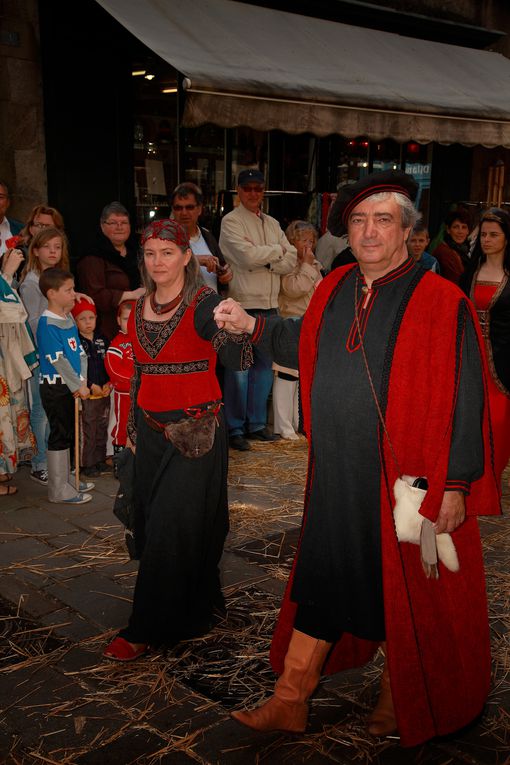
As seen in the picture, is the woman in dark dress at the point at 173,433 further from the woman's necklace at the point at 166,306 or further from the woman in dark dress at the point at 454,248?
the woman in dark dress at the point at 454,248

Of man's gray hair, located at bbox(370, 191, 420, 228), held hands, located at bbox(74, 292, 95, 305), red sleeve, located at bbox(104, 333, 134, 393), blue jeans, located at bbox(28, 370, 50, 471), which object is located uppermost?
man's gray hair, located at bbox(370, 191, 420, 228)

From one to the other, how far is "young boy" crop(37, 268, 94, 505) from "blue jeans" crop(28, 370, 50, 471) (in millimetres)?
487

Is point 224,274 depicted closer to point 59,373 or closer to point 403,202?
point 59,373

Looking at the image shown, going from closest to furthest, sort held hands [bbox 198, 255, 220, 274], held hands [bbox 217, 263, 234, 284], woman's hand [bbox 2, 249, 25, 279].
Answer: woman's hand [bbox 2, 249, 25, 279] → held hands [bbox 198, 255, 220, 274] → held hands [bbox 217, 263, 234, 284]

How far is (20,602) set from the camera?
454 cm

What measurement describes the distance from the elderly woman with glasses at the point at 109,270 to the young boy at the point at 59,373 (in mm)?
794

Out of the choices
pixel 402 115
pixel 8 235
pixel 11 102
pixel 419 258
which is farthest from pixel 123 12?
pixel 419 258

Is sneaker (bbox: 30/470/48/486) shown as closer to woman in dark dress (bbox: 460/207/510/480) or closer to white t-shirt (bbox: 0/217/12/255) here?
white t-shirt (bbox: 0/217/12/255)

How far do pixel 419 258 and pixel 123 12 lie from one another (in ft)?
12.8

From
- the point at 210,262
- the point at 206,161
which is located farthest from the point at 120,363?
the point at 206,161

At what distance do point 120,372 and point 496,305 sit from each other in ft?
10.2

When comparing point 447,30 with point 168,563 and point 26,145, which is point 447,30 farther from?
point 168,563

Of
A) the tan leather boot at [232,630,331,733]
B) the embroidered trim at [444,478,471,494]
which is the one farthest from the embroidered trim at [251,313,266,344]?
the tan leather boot at [232,630,331,733]

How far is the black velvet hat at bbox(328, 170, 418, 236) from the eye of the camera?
3041 mm
